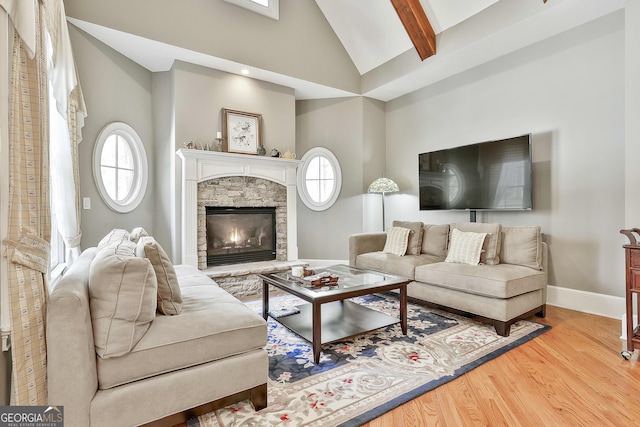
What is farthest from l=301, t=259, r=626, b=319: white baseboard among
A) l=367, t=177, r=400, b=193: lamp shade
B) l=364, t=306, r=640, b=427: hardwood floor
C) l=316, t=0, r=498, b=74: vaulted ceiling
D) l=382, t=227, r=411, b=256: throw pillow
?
l=316, t=0, r=498, b=74: vaulted ceiling

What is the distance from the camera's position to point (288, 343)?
259 cm

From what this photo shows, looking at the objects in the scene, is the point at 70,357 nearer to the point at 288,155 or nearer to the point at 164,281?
the point at 164,281

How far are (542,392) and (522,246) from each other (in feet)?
5.45

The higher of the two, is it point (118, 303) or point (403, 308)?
point (118, 303)

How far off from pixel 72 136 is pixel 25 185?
1.47 m

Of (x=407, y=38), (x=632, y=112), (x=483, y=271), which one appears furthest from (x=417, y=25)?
(x=483, y=271)

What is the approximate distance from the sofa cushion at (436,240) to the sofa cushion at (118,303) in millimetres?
3409

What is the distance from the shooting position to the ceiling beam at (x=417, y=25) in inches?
155

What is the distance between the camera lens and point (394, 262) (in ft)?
12.1

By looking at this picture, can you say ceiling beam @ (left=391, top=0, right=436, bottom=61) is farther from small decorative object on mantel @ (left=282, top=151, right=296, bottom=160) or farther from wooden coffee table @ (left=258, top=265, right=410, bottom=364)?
wooden coffee table @ (left=258, top=265, right=410, bottom=364)

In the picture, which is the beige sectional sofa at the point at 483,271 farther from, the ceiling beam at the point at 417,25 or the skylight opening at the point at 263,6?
the skylight opening at the point at 263,6

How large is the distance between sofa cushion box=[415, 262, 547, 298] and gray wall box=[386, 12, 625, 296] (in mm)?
734

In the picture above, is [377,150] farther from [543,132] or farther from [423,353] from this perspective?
[423,353]

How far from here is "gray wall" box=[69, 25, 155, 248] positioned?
3.54m
